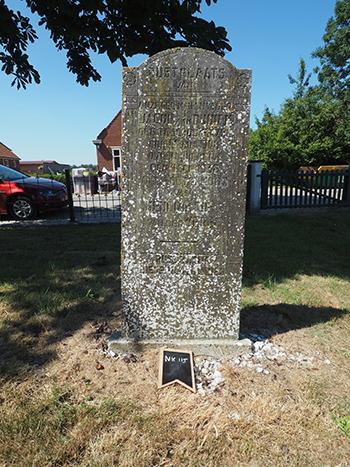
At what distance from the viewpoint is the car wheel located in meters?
9.17

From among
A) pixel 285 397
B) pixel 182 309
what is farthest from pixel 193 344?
pixel 285 397

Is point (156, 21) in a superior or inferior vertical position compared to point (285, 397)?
superior

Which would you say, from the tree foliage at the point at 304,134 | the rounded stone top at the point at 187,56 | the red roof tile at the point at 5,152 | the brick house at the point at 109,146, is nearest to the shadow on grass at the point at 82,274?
the rounded stone top at the point at 187,56

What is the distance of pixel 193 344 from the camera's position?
9.02ft

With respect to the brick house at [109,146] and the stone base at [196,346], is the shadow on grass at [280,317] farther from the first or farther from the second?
the brick house at [109,146]

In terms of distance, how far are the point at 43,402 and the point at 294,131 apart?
25589mm

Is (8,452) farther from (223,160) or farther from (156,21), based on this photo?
(156,21)

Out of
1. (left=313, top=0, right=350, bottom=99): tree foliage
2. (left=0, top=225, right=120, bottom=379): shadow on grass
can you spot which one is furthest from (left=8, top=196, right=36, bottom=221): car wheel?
(left=313, top=0, right=350, bottom=99): tree foliage

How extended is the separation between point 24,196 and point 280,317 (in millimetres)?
8188

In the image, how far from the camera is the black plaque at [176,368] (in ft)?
7.88

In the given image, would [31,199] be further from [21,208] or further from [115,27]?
[115,27]

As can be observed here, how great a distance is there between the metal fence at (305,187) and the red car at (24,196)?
6.85m

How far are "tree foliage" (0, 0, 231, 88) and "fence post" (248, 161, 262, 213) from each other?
5.61 meters

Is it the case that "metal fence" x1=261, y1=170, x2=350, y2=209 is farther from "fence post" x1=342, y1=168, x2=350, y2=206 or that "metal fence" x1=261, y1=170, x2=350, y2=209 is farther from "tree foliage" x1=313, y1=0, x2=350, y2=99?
"tree foliage" x1=313, y1=0, x2=350, y2=99
